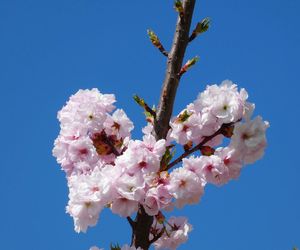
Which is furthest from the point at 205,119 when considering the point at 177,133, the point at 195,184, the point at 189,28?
the point at 189,28

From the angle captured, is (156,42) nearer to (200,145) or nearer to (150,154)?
(200,145)

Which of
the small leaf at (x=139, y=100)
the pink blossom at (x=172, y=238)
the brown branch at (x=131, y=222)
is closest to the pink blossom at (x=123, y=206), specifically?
the brown branch at (x=131, y=222)

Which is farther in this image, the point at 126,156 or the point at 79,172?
the point at 79,172

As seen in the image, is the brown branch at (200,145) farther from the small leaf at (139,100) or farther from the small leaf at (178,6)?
the small leaf at (178,6)

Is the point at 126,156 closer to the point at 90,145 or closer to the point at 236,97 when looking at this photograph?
the point at 90,145

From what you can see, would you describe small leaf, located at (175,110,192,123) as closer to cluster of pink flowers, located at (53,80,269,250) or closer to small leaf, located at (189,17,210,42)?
cluster of pink flowers, located at (53,80,269,250)

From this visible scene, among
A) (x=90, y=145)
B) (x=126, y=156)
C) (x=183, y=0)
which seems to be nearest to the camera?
(x=126, y=156)

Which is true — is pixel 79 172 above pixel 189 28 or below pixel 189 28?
below
